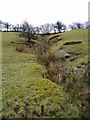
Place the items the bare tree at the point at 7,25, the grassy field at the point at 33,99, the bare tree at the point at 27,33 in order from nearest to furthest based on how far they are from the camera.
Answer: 1. the grassy field at the point at 33,99
2. the bare tree at the point at 27,33
3. the bare tree at the point at 7,25

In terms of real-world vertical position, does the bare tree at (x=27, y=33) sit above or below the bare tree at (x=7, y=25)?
below

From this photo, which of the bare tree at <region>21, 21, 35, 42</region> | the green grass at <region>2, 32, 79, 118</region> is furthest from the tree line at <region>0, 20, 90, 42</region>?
the green grass at <region>2, 32, 79, 118</region>

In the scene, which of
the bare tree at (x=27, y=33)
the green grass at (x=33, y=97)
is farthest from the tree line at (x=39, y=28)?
the green grass at (x=33, y=97)

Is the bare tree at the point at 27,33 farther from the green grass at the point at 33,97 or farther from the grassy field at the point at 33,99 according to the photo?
the grassy field at the point at 33,99

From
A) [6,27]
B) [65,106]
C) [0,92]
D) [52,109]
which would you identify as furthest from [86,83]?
[6,27]

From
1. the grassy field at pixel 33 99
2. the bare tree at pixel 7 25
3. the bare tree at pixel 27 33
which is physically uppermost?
the bare tree at pixel 7 25

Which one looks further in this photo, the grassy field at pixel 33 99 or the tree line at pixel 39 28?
the tree line at pixel 39 28

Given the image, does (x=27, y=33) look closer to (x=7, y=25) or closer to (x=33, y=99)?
(x=33, y=99)

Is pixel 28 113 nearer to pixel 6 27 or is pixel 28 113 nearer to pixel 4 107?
pixel 4 107

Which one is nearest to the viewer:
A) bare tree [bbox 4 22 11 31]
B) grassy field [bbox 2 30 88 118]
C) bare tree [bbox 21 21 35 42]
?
grassy field [bbox 2 30 88 118]

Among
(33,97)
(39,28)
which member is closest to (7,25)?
(39,28)

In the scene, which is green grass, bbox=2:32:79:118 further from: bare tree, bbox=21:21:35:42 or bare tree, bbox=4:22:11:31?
bare tree, bbox=4:22:11:31

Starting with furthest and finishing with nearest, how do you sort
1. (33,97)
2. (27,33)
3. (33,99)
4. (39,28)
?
(39,28) < (27,33) < (33,97) < (33,99)

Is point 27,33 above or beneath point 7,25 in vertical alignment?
beneath
